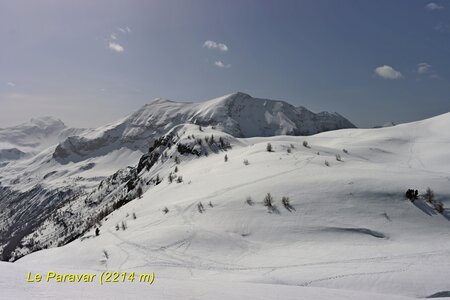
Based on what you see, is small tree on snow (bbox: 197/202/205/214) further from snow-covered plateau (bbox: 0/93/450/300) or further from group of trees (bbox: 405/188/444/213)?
group of trees (bbox: 405/188/444/213)

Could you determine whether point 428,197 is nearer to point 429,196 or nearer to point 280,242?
point 429,196

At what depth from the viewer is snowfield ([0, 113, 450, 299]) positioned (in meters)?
5.41

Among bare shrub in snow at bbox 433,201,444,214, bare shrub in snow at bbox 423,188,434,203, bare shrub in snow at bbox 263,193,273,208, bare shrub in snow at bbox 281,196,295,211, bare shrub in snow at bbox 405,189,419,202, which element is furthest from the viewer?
bare shrub in snow at bbox 263,193,273,208

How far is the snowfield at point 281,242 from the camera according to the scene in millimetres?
5406

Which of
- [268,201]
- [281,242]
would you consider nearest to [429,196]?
[268,201]

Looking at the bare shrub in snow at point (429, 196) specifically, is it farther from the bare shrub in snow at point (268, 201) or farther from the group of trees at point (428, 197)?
the bare shrub in snow at point (268, 201)

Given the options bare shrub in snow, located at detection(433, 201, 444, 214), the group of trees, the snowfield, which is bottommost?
the snowfield

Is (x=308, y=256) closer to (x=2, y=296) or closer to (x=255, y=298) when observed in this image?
(x=255, y=298)

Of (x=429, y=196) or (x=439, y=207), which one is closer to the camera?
(x=439, y=207)

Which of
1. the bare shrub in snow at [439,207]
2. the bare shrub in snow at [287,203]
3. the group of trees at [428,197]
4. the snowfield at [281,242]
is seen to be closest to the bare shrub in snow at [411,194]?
the group of trees at [428,197]

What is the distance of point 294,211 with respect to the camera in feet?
33.7

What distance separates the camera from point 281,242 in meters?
8.84

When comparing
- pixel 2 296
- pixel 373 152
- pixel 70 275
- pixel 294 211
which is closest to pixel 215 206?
pixel 294 211

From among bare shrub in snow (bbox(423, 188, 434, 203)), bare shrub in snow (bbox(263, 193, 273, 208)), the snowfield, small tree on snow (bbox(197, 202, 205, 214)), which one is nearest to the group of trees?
bare shrub in snow (bbox(423, 188, 434, 203))
